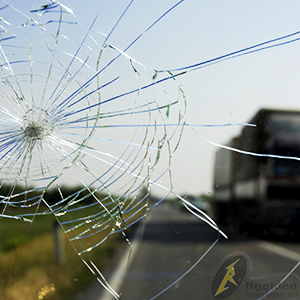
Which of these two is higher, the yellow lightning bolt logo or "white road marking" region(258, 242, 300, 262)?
"white road marking" region(258, 242, 300, 262)

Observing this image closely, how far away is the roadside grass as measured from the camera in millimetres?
1179

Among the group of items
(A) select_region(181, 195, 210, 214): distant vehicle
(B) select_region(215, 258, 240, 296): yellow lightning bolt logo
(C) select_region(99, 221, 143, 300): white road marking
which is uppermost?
(A) select_region(181, 195, 210, 214): distant vehicle

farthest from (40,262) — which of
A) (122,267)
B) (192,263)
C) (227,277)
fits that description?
(227,277)

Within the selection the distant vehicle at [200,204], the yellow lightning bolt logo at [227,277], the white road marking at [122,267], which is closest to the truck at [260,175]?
the distant vehicle at [200,204]

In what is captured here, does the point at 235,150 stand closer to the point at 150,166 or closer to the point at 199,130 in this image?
the point at 199,130

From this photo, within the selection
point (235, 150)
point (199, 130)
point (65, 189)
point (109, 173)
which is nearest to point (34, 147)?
point (65, 189)

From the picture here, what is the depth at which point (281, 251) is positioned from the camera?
4.56ft

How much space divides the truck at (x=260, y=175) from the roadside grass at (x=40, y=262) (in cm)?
49

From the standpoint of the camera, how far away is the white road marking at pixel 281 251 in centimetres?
136

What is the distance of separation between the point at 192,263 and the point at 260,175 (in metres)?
0.47

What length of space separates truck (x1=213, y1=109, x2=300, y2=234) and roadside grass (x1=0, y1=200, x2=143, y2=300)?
49 centimetres

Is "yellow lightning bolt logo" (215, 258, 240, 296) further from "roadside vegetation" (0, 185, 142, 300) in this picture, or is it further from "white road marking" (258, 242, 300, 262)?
"roadside vegetation" (0, 185, 142, 300)

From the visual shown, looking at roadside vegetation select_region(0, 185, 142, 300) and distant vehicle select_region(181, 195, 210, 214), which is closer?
roadside vegetation select_region(0, 185, 142, 300)

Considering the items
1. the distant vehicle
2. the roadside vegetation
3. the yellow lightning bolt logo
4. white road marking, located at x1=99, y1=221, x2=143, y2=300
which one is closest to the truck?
the distant vehicle
